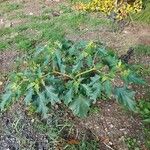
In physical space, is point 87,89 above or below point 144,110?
above

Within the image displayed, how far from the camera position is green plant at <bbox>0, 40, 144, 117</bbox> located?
3.81 metres

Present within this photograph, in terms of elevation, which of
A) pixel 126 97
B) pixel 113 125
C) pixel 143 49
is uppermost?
pixel 126 97

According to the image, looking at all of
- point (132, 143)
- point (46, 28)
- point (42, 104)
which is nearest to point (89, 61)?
point (42, 104)

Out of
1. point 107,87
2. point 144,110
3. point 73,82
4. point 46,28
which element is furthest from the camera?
point 46,28

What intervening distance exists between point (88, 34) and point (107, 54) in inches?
80.3

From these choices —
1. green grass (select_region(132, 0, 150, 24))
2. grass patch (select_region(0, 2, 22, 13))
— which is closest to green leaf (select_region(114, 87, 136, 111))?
green grass (select_region(132, 0, 150, 24))

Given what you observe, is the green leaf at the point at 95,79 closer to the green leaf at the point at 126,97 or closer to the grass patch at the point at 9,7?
the green leaf at the point at 126,97

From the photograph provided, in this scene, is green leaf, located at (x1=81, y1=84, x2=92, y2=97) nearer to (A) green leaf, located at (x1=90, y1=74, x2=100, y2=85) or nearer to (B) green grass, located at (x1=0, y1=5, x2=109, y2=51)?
(A) green leaf, located at (x1=90, y1=74, x2=100, y2=85)

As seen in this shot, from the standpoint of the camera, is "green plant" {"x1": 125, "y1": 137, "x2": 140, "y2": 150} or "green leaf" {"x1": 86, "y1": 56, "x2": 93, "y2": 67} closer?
"green leaf" {"x1": 86, "y1": 56, "x2": 93, "y2": 67}

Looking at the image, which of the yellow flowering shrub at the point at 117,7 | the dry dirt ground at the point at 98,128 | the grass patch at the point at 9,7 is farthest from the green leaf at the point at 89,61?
the grass patch at the point at 9,7

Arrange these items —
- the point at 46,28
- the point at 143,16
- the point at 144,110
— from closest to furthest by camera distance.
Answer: the point at 144,110
the point at 46,28
the point at 143,16

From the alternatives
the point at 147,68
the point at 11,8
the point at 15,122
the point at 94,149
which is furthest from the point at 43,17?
the point at 94,149

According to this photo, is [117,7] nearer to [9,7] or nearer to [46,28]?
[46,28]

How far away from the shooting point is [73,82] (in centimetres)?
396
